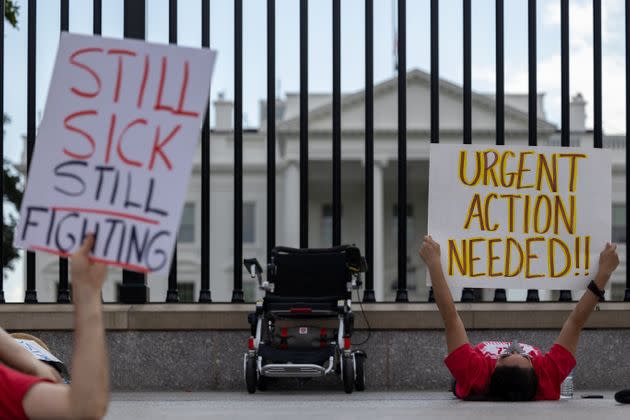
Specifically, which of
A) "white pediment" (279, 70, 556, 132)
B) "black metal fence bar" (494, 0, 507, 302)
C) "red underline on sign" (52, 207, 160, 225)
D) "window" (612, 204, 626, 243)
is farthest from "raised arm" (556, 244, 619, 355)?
"window" (612, 204, 626, 243)

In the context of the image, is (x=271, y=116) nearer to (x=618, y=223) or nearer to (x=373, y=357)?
(x=373, y=357)

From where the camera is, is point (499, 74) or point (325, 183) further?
point (325, 183)

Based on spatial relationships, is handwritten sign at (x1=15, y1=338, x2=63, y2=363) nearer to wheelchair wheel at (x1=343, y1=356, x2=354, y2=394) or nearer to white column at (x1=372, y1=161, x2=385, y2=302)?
wheelchair wheel at (x1=343, y1=356, x2=354, y2=394)

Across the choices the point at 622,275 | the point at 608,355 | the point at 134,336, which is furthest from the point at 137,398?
the point at 622,275

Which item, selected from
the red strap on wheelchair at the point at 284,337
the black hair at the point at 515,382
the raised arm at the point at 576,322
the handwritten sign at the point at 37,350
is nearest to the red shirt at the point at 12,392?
the handwritten sign at the point at 37,350

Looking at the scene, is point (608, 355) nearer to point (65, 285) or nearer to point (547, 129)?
point (65, 285)

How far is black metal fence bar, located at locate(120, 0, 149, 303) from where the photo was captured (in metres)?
6.65

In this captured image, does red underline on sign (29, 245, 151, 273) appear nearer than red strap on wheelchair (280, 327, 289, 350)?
Yes

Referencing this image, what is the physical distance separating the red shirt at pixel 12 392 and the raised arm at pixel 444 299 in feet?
7.59

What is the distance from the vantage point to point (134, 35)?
6.71 m

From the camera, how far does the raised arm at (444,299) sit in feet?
14.3

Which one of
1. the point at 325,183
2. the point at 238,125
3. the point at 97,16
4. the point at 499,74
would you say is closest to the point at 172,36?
the point at 97,16

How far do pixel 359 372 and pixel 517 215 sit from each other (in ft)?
5.68

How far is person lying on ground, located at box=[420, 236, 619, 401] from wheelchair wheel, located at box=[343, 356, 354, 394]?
1841 millimetres
